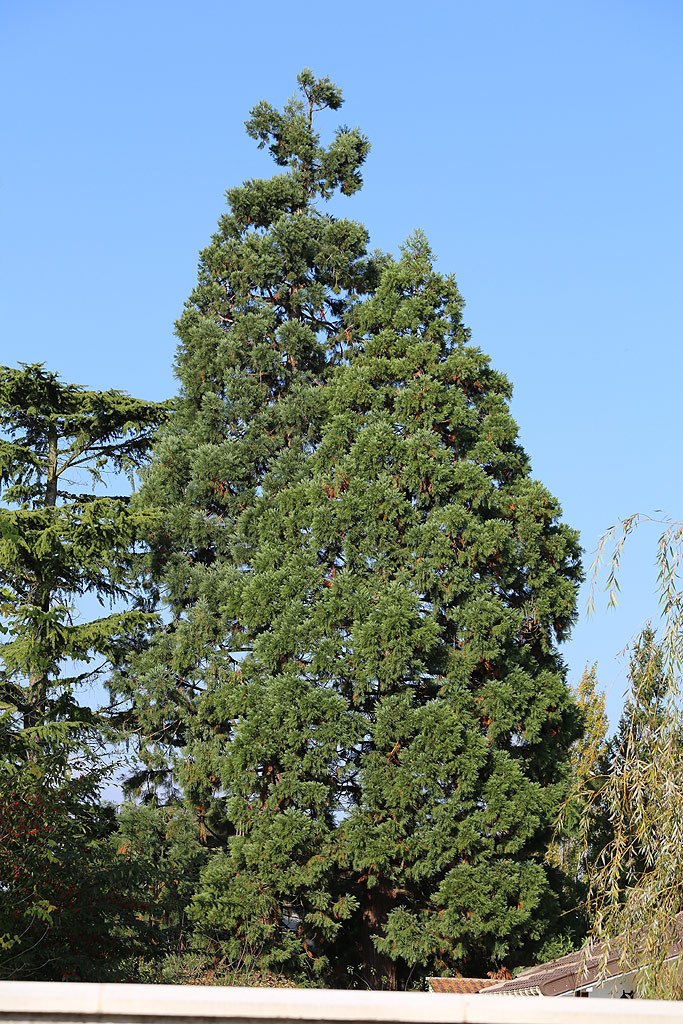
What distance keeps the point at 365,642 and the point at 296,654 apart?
1.03 metres

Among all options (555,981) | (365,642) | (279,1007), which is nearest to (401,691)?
(365,642)

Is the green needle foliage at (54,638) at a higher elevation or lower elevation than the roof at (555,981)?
higher

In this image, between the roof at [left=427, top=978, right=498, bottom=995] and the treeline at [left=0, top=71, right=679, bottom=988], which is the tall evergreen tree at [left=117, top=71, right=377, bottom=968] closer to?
the treeline at [left=0, top=71, right=679, bottom=988]

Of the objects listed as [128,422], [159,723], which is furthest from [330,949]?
[128,422]

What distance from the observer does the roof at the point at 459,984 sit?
33.5 feet

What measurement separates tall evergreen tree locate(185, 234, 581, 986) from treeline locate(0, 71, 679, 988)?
39 millimetres

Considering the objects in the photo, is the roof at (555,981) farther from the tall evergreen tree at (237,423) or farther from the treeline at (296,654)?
the tall evergreen tree at (237,423)

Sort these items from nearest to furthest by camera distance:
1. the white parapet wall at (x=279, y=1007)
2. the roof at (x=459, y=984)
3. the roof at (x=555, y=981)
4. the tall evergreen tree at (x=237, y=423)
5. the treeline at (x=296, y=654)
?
1. the white parapet wall at (x=279, y=1007)
2. the roof at (x=555, y=981)
3. the roof at (x=459, y=984)
4. the treeline at (x=296, y=654)
5. the tall evergreen tree at (x=237, y=423)

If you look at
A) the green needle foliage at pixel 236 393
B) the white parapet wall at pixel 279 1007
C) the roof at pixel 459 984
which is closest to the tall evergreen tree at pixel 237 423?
the green needle foliage at pixel 236 393

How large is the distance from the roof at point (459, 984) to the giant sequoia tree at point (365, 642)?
0.64 meters

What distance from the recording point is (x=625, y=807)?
6805 mm

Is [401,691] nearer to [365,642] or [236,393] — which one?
[365,642]

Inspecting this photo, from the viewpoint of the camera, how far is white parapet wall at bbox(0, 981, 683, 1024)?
3709 mm

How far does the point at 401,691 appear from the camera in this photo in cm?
1205
